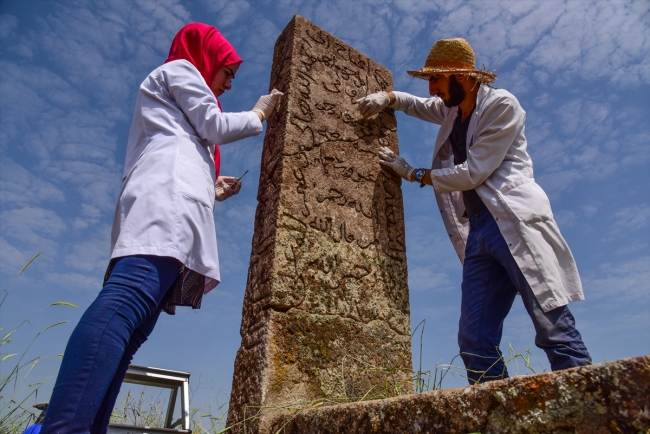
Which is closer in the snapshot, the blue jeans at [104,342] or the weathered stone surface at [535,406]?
the weathered stone surface at [535,406]

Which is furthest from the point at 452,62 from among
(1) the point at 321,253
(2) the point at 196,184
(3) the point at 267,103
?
(2) the point at 196,184

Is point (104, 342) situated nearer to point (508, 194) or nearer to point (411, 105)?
point (508, 194)

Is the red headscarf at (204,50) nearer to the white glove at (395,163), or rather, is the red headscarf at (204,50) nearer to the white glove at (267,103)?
the white glove at (267,103)

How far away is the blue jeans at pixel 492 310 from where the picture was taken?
2047 mm

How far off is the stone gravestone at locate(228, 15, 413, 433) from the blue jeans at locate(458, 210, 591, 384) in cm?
35

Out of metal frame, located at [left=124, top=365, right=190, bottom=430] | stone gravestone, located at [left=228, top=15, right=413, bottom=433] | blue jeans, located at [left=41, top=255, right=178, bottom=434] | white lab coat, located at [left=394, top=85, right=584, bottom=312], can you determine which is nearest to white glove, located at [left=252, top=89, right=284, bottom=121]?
stone gravestone, located at [left=228, top=15, right=413, bottom=433]

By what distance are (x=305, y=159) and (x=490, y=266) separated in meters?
1.07

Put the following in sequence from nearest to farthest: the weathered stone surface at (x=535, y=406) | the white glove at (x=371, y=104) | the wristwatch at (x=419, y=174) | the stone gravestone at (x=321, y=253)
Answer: the weathered stone surface at (x=535, y=406)
the stone gravestone at (x=321, y=253)
the wristwatch at (x=419, y=174)
the white glove at (x=371, y=104)

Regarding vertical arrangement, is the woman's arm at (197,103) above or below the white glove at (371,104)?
below

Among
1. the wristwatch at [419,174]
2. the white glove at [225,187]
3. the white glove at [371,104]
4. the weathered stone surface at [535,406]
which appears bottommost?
the weathered stone surface at [535,406]

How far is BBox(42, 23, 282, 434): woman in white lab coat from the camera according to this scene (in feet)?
4.51

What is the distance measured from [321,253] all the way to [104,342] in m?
1.30

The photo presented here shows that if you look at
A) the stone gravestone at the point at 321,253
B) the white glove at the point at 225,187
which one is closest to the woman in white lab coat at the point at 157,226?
the white glove at the point at 225,187

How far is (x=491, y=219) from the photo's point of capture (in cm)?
240
